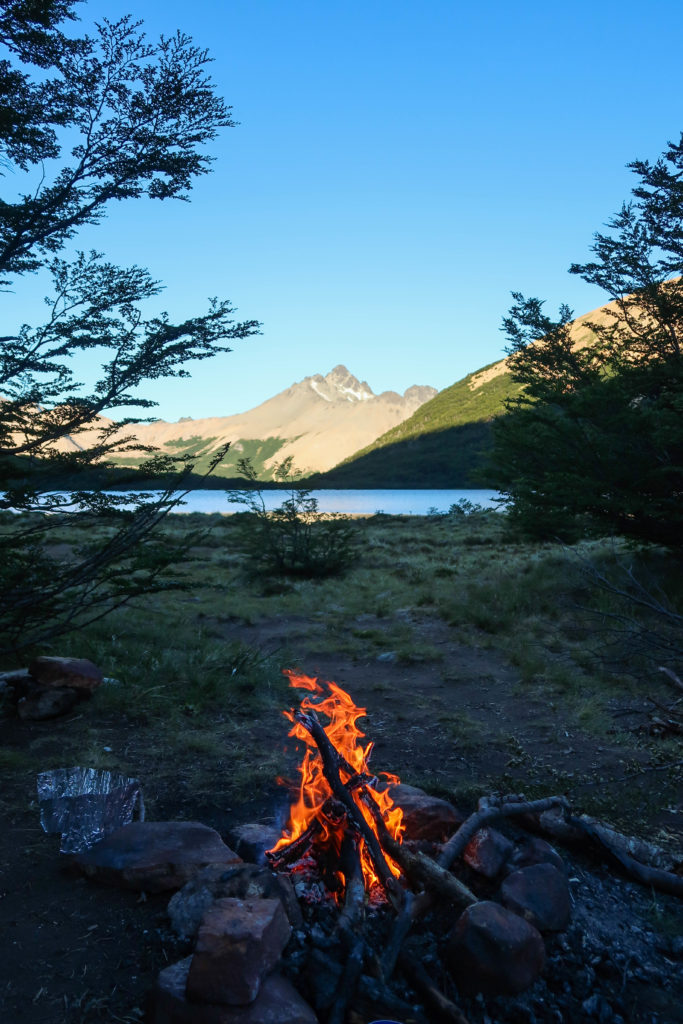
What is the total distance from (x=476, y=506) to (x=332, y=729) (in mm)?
37141

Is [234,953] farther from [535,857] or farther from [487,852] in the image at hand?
[535,857]

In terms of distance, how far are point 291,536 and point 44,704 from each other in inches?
385

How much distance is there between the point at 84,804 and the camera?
3678mm

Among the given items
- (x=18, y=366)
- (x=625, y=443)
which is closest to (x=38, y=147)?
(x=18, y=366)

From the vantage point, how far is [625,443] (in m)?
9.28

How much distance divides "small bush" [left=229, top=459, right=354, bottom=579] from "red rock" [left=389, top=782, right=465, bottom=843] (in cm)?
1094

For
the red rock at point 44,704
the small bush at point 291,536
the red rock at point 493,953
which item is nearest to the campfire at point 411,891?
the red rock at point 493,953

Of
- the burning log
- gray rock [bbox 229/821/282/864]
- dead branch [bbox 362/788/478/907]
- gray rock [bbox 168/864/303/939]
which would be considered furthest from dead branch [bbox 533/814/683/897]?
gray rock [bbox 168/864/303/939]

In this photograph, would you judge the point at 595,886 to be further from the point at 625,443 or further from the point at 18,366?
the point at 625,443

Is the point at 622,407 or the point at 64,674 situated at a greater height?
the point at 622,407

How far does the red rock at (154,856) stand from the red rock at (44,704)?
8.26ft

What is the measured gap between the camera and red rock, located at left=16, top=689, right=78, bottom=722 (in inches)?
222

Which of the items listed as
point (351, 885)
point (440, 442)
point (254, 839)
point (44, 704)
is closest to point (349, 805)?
point (351, 885)

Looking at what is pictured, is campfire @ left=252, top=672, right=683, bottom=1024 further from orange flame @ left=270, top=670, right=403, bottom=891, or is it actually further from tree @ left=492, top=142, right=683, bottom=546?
tree @ left=492, top=142, right=683, bottom=546
